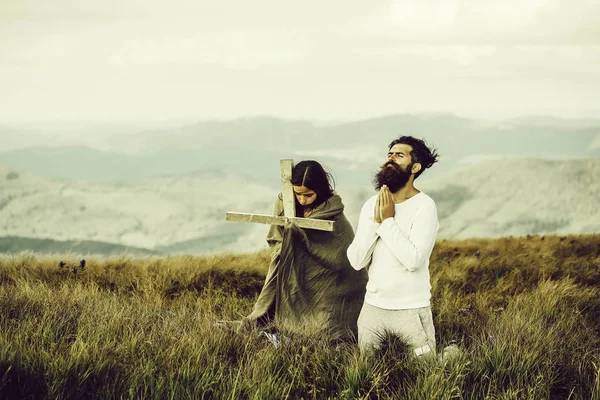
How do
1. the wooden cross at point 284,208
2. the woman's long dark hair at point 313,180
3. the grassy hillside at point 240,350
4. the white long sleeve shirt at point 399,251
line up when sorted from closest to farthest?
the grassy hillside at point 240,350, the white long sleeve shirt at point 399,251, the wooden cross at point 284,208, the woman's long dark hair at point 313,180

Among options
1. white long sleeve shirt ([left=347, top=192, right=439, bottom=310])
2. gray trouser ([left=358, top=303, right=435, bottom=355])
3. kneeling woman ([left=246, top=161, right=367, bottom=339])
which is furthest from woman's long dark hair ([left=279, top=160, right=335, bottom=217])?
gray trouser ([left=358, top=303, right=435, bottom=355])

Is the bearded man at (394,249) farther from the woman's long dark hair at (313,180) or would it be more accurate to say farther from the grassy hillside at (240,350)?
the woman's long dark hair at (313,180)

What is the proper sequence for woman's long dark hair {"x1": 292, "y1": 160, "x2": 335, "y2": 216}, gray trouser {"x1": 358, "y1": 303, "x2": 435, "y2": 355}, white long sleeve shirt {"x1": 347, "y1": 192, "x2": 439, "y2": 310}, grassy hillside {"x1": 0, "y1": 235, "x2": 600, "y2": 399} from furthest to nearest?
woman's long dark hair {"x1": 292, "y1": 160, "x2": 335, "y2": 216}, gray trouser {"x1": 358, "y1": 303, "x2": 435, "y2": 355}, white long sleeve shirt {"x1": 347, "y1": 192, "x2": 439, "y2": 310}, grassy hillside {"x1": 0, "y1": 235, "x2": 600, "y2": 399}

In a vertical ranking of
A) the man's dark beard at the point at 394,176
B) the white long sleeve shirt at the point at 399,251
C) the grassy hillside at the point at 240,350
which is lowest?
the grassy hillside at the point at 240,350

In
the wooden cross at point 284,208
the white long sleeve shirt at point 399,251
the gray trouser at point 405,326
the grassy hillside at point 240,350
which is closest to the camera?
the grassy hillside at point 240,350

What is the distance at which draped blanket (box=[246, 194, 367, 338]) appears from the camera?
6.21 metres

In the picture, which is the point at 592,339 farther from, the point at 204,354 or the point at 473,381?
the point at 204,354

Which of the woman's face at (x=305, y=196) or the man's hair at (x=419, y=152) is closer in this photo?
the man's hair at (x=419, y=152)

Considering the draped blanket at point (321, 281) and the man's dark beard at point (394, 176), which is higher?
the man's dark beard at point (394, 176)

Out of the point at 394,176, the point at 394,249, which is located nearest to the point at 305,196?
the point at 394,176

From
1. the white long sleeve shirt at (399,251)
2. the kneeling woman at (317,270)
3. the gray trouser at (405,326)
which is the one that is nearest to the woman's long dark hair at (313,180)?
the kneeling woman at (317,270)

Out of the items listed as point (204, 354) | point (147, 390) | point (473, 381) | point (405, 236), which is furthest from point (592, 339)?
point (147, 390)

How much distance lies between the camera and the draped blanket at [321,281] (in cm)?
621

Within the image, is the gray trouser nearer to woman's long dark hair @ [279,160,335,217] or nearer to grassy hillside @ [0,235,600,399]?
grassy hillside @ [0,235,600,399]
